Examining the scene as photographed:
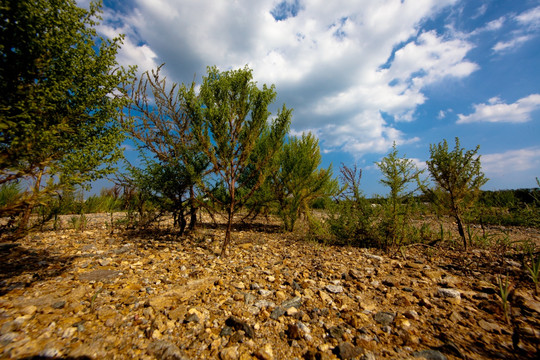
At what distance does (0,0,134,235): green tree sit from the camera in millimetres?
2113

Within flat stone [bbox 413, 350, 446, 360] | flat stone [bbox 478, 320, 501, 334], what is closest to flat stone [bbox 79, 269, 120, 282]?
flat stone [bbox 413, 350, 446, 360]

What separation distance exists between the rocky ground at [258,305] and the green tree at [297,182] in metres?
2.84

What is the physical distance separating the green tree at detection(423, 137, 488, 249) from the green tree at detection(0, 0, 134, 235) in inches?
253

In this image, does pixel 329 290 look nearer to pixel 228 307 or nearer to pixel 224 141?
pixel 228 307

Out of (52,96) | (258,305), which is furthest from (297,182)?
(52,96)

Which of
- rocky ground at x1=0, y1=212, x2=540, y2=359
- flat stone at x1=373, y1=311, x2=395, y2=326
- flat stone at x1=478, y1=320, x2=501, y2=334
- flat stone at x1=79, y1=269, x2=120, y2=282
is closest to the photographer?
rocky ground at x1=0, y1=212, x2=540, y2=359

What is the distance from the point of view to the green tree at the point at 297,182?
22.0 ft

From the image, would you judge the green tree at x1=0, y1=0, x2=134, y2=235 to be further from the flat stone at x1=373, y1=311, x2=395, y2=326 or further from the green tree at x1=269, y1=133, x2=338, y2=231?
the green tree at x1=269, y1=133, x2=338, y2=231

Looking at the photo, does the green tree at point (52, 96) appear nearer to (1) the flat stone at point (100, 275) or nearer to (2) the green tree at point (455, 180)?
(1) the flat stone at point (100, 275)

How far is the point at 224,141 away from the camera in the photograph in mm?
3926

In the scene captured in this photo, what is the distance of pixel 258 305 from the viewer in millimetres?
2332

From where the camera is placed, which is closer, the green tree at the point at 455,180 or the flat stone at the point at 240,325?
the flat stone at the point at 240,325

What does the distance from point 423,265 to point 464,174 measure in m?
2.44

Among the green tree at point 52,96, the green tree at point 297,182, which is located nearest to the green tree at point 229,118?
the green tree at point 52,96
